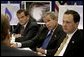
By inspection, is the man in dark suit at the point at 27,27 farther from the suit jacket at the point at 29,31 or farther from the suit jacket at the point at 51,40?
the suit jacket at the point at 51,40

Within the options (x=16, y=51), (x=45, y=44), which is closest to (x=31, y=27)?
(x=45, y=44)

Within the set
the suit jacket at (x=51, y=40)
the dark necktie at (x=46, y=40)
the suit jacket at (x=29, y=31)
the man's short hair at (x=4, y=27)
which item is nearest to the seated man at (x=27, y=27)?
the suit jacket at (x=29, y=31)

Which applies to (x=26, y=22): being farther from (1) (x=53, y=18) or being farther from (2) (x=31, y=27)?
(1) (x=53, y=18)

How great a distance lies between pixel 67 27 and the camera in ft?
11.3

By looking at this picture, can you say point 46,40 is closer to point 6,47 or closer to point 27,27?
point 27,27

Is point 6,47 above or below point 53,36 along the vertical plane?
above

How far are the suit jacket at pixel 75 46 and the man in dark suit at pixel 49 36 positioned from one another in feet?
1.52

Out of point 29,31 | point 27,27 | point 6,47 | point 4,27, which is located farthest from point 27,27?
point 6,47

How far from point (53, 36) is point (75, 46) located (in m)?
0.87

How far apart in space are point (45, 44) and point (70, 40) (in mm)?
979

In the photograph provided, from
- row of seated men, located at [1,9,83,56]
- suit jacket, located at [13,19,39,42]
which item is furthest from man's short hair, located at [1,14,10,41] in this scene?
suit jacket, located at [13,19,39,42]

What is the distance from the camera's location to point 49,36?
4.24 metres

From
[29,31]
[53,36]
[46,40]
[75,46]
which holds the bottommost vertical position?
[29,31]

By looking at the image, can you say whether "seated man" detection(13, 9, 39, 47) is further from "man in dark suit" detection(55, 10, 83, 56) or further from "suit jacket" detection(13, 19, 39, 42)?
"man in dark suit" detection(55, 10, 83, 56)
